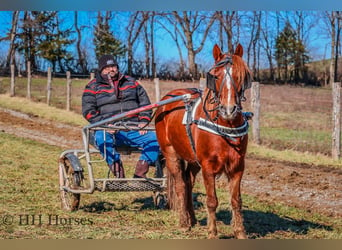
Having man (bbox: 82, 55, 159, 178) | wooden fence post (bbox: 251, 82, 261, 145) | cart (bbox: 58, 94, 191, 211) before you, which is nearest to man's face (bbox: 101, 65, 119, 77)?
man (bbox: 82, 55, 159, 178)

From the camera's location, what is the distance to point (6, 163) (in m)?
7.96

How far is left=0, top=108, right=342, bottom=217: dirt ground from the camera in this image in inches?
260

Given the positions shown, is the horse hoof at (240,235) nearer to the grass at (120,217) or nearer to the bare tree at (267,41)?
the grass at (120,217)

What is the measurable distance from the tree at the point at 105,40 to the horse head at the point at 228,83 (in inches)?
128

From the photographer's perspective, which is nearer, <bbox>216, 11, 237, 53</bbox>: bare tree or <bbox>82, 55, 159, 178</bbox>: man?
<bbox>82, 55, 159, 178</bbox>: man

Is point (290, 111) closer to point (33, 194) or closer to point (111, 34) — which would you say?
point (111, 34)

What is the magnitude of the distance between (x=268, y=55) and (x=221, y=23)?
1.69 meters

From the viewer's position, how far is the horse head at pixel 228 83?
165 inches

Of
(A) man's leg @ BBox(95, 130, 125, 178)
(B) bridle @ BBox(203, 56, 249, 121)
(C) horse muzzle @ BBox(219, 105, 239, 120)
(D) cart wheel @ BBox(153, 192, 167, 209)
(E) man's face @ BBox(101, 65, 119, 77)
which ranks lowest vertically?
(D) cart wheel @ BBox(153, 192, 167, 209)

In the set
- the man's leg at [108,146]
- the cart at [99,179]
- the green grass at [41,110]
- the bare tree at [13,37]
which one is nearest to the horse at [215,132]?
the cart at [99,179]

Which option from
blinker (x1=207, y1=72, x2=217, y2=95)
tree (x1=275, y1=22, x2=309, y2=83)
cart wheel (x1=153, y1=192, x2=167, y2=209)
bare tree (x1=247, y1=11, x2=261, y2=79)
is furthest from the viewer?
tree (x1=275, y1=22, x2=309, y2=83)

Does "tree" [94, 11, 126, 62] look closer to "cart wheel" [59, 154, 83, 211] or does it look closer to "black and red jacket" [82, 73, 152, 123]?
"black and red jacket" [82, 73, 152, 123]

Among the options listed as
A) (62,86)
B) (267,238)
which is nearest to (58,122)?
(62,86)

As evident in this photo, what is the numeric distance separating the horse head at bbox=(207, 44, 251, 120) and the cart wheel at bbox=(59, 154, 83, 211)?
2.04 metres
